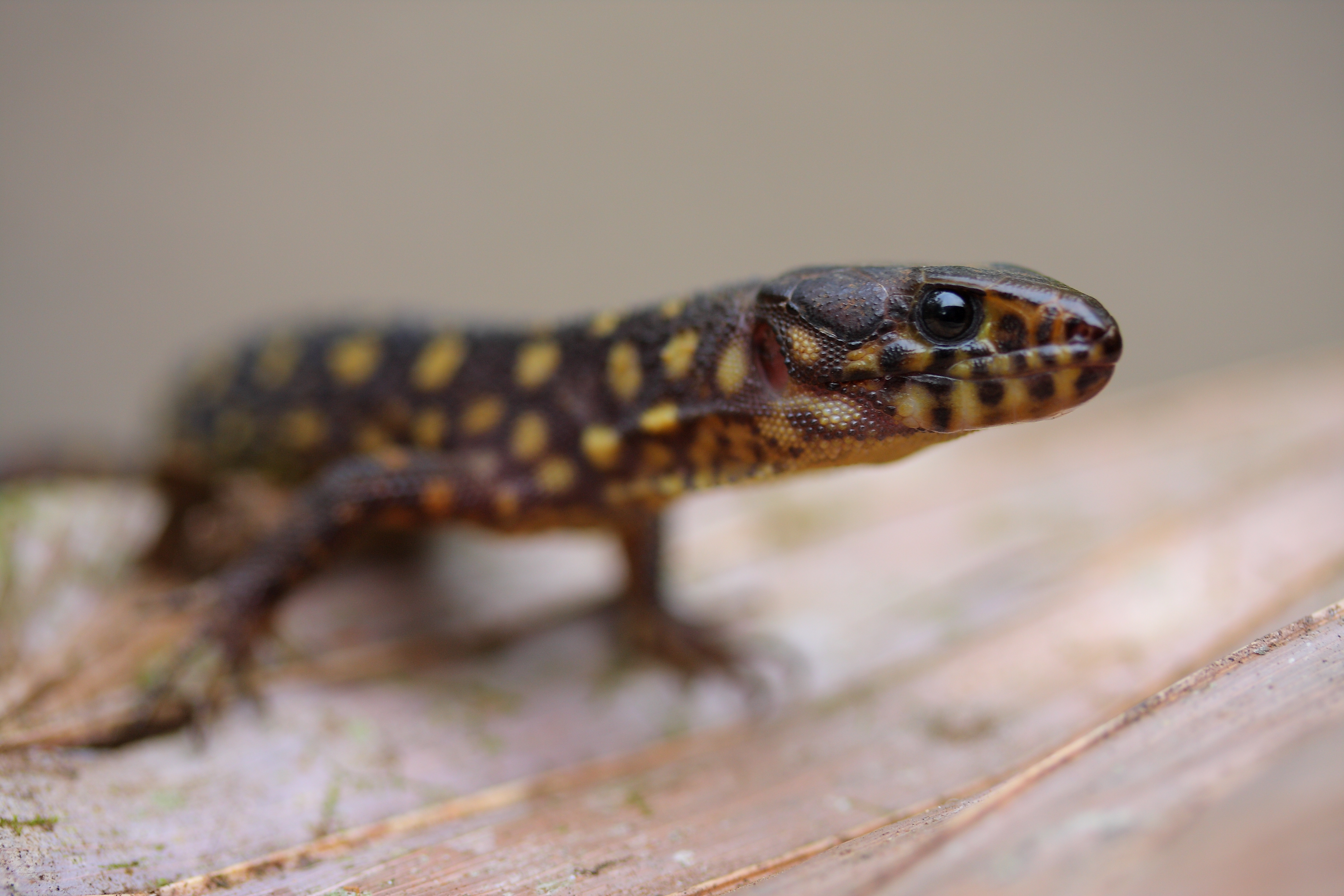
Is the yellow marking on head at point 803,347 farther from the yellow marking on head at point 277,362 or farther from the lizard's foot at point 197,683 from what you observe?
the yellow marking on head at point 277,362

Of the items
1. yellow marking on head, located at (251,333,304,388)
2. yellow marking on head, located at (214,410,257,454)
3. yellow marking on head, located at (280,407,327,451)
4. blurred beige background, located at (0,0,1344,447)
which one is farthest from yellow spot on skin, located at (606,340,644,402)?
blurred beige background, located at (0,0,1344,447)

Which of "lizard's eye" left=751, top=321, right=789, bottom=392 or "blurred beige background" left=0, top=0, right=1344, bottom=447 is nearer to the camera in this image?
"lizard's eye" left=751, top=321, right=789, bottom=392

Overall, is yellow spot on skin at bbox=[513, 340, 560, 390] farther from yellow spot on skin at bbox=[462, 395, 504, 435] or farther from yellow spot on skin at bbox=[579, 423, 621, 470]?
yellow spot on skin at bbox=[579, 423, 621, 470]

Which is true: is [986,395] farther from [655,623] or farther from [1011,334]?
[655,623]

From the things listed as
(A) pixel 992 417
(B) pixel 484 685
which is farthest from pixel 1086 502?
(B) pixel 484 685

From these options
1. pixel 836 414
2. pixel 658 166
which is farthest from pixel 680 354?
pixel 658 166

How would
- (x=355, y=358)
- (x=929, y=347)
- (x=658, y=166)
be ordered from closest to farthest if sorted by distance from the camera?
(x=929, y=347), (x=355, y=358), (x=658, y=166)
